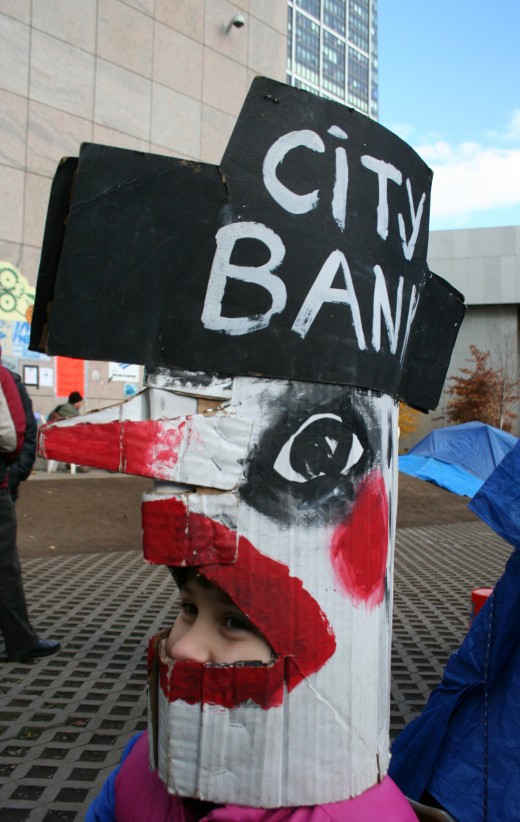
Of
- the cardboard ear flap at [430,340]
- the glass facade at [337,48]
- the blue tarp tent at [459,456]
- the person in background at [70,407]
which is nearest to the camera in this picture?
the cardboard ear flap at [430,340]

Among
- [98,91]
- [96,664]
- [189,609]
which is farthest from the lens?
[98,91]

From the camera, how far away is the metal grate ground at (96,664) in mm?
3029

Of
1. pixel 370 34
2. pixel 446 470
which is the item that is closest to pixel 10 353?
pixel 446 470

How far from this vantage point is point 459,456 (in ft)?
54.2

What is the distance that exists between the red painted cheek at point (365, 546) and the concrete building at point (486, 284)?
3112 cm

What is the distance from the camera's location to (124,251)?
1.41 meters

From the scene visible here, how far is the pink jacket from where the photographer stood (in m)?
1.38

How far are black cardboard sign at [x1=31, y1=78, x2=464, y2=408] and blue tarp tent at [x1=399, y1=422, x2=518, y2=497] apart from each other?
46.6ft

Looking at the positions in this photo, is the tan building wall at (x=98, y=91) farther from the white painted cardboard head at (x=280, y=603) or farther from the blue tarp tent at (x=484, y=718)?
the white painted cardboard head at (x=280, y=603)

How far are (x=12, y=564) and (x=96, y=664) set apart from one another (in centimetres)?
79

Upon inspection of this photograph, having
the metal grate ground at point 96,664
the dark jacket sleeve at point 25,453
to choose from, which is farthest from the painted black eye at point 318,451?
the dark jacket sleeve at point 25,453

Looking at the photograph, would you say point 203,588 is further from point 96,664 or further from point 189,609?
point 96,664

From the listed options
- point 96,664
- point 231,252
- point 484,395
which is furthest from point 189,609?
point 484,395

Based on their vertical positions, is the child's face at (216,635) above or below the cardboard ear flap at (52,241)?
below
